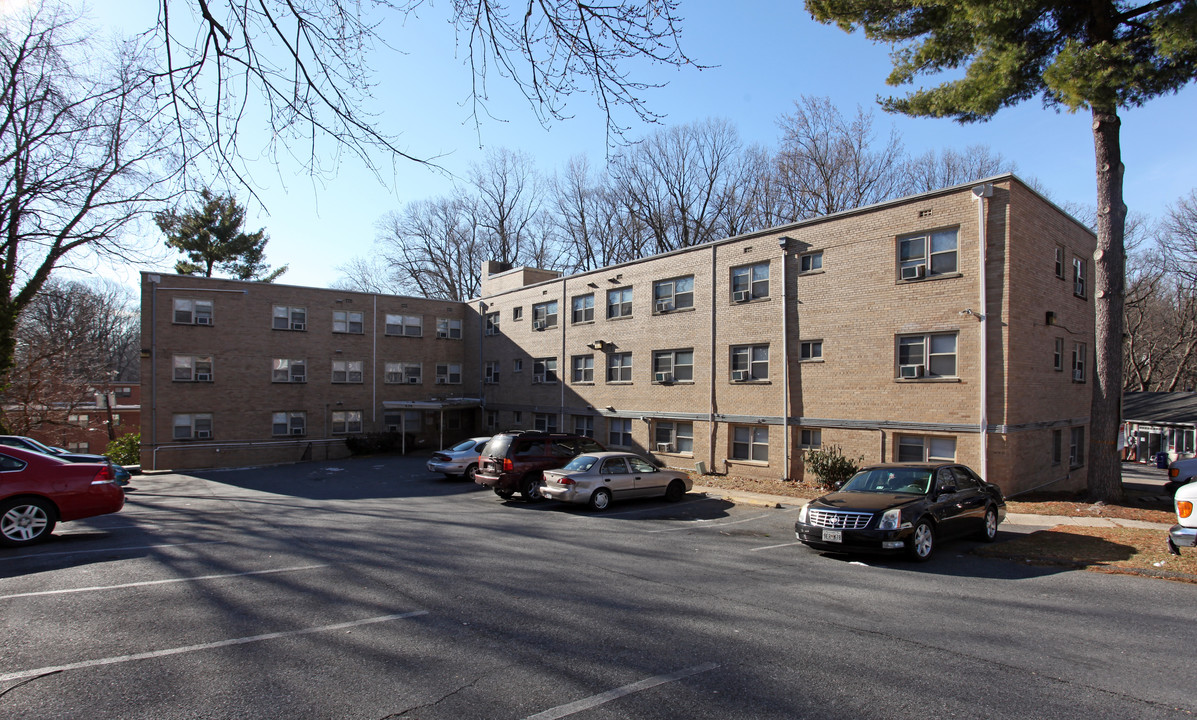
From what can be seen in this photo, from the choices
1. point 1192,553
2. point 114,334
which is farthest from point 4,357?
point 114,334

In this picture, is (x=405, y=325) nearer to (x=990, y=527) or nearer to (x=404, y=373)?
(x=404, y=373)

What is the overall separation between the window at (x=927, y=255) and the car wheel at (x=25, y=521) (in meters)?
19.2

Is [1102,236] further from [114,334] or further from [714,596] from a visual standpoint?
[114,334]

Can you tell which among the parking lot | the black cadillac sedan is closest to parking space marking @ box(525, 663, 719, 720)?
the parking lot

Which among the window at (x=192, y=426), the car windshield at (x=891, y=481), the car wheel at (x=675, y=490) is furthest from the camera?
the window at (x=192, y=426)

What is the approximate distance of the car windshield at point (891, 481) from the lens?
10344 mm

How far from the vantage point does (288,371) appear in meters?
33.1

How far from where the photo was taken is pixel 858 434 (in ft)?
61.2

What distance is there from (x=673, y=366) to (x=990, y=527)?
571 inches

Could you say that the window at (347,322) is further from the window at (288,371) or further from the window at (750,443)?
the window at (750,443)

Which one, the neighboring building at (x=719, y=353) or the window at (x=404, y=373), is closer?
the neighboring building at (x=719, y=353)

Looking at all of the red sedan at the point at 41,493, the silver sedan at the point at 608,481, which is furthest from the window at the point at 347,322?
the red sedan at the point at 41,493

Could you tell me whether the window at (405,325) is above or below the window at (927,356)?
above

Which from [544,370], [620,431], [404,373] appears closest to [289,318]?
[404,373]
